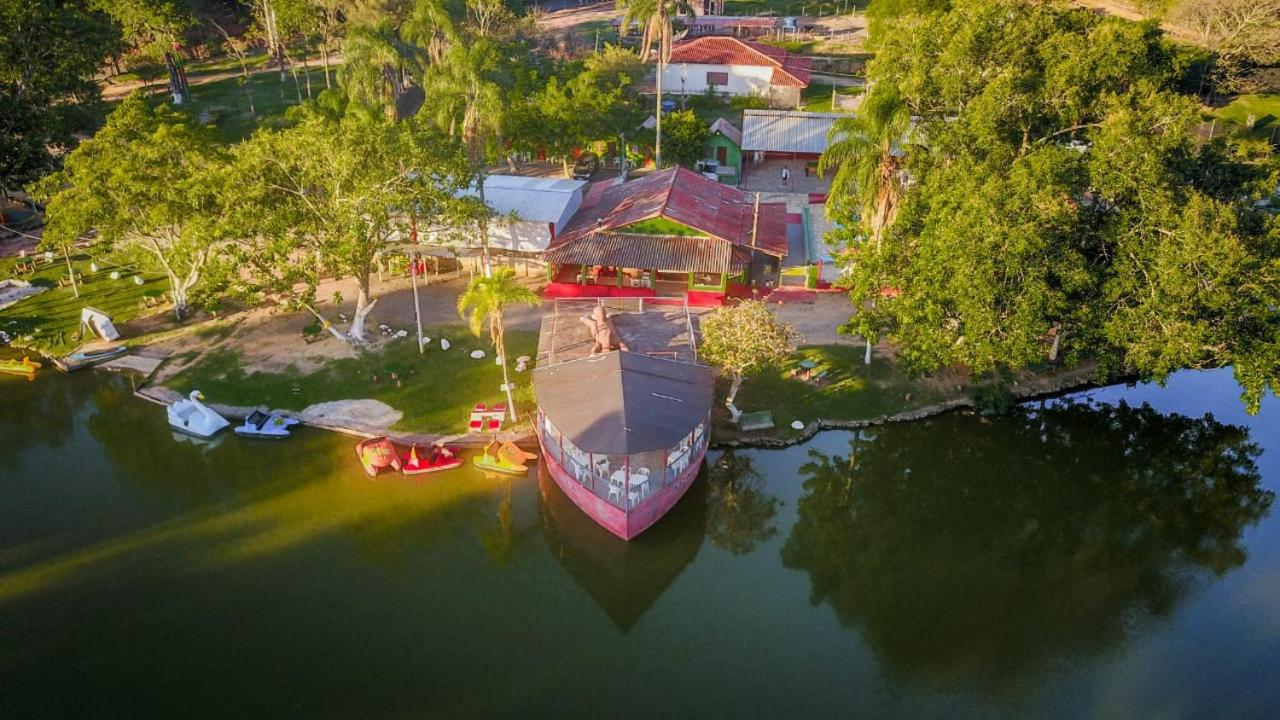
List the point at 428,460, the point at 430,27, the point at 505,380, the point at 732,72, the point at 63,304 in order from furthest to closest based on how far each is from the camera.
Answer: the point at 732,72, the point at 430,27, the point at 63,304, the point at 505,380, the point at 428,460

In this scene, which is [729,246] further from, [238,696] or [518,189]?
[238,696]

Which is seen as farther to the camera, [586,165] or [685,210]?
[586,165]

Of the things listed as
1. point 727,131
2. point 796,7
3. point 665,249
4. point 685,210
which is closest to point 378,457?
point 665,249

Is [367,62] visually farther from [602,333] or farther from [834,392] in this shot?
[834,392]

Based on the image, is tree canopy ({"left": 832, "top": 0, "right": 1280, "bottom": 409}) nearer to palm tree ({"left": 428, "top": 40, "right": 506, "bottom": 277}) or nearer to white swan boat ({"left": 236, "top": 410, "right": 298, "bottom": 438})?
palm tree ({"left": 428, "top": 40, "right": 506, "bottom": 277})

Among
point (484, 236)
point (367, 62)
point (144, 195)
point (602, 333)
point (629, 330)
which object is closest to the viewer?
point (602, 333)

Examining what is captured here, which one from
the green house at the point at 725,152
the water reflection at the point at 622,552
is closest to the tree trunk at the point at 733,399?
the water reflection at the point at 622,552

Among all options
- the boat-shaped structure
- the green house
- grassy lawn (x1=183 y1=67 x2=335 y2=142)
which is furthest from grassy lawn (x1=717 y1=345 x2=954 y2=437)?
grassy lawn (x1=183 y1=67 x2=335 y2=142)
